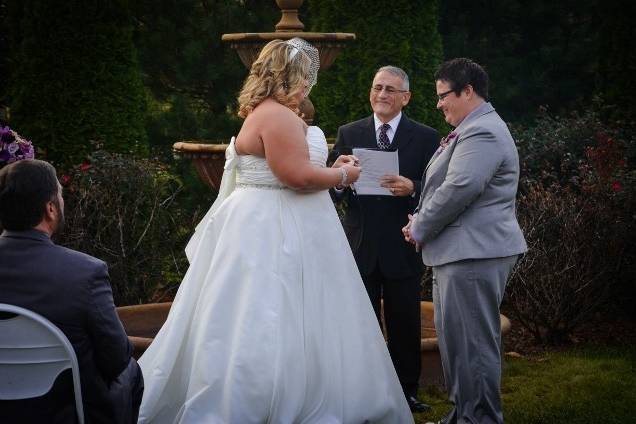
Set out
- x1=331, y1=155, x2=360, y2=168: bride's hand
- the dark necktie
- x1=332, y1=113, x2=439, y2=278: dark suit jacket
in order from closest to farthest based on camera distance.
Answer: x1=331, y1=155, x2=360, y2=168: bride's hand, x1=332, y1=113, x2=439, y2=278: dark suit jacket, the dark necktie

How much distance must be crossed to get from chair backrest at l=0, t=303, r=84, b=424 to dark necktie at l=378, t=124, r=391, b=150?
2.94m

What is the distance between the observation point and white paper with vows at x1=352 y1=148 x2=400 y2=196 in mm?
5539

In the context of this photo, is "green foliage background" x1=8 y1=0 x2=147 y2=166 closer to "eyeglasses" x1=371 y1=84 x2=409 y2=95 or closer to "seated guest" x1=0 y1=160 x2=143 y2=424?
"eyeglasses" x1=371 y1=84 x2=409 y2=95

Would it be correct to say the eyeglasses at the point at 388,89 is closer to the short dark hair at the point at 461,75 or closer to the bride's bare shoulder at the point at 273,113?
the short dark hair at the point at 461,75

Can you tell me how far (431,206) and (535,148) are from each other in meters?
5.17

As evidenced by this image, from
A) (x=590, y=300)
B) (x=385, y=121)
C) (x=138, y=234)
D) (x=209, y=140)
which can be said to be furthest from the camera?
(x=209, y=140)

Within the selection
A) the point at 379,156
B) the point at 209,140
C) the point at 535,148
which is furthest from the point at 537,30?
the point at 379,156

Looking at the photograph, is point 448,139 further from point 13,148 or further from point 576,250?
point 576,250

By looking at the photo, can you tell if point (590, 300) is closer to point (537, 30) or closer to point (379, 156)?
point (379, 156)

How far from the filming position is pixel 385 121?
5938mm

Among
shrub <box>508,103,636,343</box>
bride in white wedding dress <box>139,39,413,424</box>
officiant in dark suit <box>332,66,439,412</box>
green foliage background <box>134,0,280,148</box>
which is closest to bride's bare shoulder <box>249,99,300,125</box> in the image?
bride in white wedding dress <box>139,39,413,424</box>

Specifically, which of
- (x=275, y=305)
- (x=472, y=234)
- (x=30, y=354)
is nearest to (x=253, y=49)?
(x=275, y=305)

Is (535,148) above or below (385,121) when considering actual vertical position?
below

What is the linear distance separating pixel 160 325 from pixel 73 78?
3.10m
